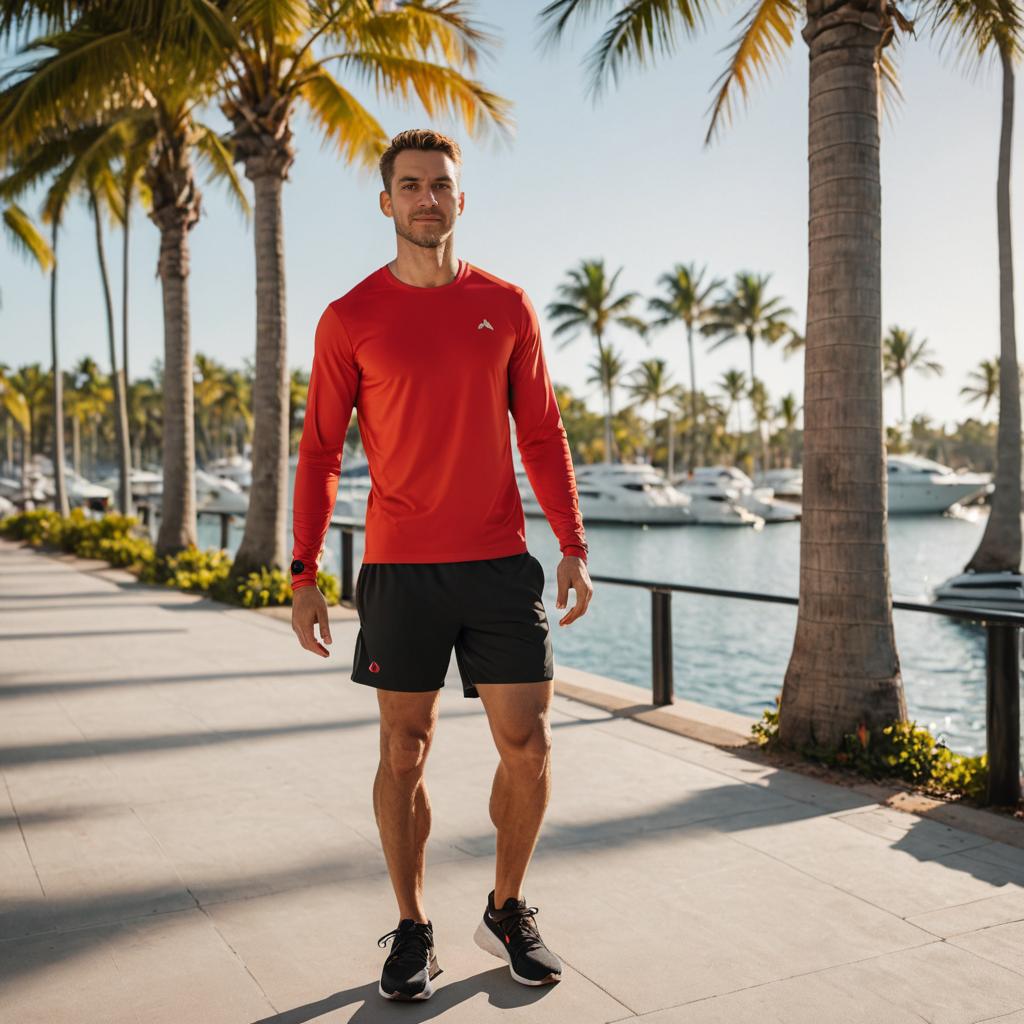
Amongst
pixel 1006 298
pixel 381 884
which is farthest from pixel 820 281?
pixel 1006 298

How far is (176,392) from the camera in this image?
16.1 meters

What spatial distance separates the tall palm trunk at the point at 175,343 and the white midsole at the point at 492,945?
45.4 feet

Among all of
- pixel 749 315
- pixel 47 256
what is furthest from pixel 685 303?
pixel 47 256

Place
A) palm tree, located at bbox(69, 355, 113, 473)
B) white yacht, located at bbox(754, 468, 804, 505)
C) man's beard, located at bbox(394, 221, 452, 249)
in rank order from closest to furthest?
man's beard, located at bbox(394, 221, 452, 249), white yacht, located at bbox(754, 468, 804, 505), palm tree, located at bbox(69, 355, 113, 473)

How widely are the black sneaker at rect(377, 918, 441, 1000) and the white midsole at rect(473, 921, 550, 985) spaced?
0.14 meters

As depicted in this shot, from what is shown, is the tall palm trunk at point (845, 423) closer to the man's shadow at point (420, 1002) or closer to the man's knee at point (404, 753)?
the man's shadow at point (420, 1002)

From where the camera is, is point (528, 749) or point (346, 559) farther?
point (346, 559)

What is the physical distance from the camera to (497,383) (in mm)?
2799

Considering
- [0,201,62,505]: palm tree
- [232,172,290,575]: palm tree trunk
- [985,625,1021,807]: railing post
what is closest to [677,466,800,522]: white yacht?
[0,201,62,505]: palm tree

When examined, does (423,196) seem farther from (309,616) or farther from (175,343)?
(175,343)

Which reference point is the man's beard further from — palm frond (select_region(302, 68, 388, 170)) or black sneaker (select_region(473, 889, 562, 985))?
palm frond (select_region(302, 68, 388, 170))

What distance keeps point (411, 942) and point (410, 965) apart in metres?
0.06

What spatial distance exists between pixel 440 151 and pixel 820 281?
3.22 m

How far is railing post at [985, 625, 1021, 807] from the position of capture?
4.50m
